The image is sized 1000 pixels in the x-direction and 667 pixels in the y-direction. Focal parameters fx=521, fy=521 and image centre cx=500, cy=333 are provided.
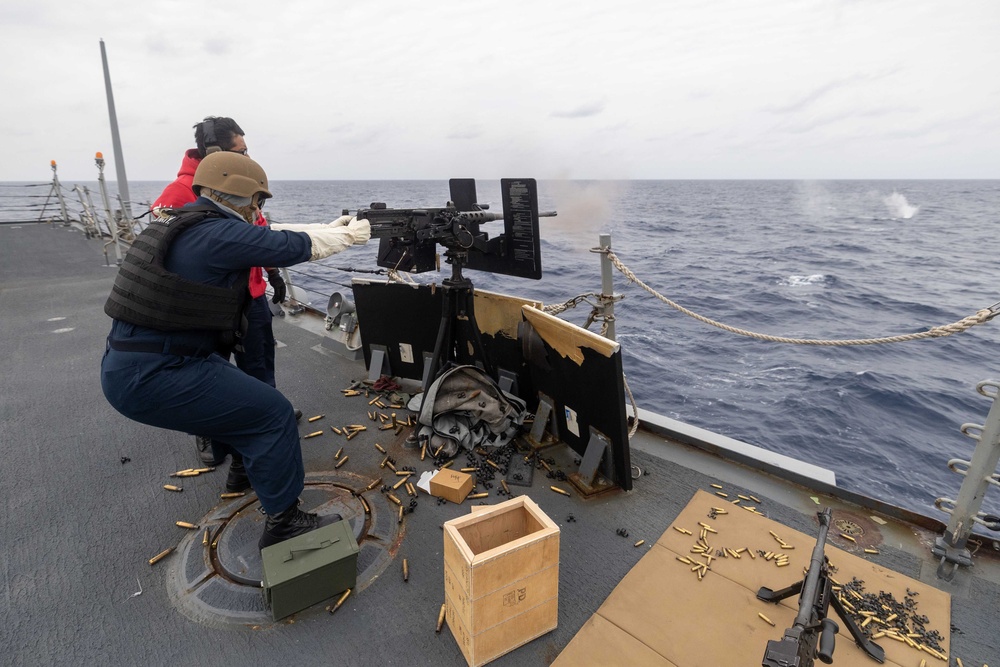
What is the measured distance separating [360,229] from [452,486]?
1980mm

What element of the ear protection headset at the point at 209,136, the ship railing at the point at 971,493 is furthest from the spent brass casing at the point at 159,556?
the ship railing at the point at 971,493

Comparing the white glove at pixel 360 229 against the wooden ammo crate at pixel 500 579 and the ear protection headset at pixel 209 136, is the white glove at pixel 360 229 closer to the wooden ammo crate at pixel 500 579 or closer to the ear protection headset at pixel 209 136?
the ear protection headset at pixel 209 136

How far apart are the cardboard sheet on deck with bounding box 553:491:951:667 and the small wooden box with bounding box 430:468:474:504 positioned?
51.0 inches

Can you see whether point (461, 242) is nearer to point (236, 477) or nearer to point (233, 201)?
point (233, 201)

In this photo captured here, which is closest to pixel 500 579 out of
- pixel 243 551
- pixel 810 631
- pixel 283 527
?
pixel 810 631

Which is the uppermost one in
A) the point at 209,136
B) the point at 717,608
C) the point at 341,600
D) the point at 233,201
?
the point at 209,136

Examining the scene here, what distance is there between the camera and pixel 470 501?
→ 12.9 ft

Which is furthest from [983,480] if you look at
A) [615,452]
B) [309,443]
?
[309,443]

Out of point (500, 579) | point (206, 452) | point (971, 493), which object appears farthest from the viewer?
point (206, 452)

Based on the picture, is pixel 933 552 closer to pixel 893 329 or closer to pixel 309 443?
pixel 309 443

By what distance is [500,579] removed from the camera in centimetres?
253

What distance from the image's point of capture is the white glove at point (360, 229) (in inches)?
143

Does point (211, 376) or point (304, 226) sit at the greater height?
point (304, 226)

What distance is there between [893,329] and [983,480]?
14342mm
